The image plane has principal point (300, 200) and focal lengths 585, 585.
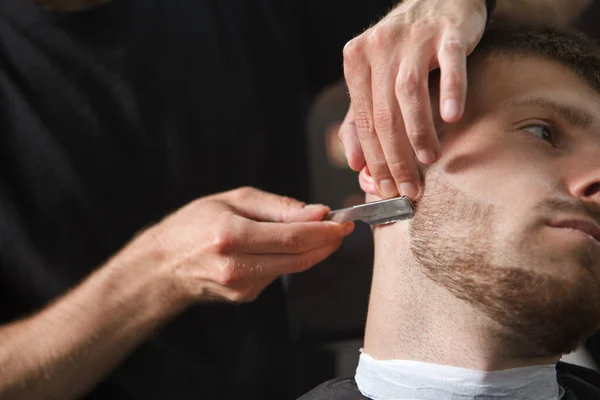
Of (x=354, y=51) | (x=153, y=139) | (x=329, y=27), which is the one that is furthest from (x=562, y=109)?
(x=153, y=139)

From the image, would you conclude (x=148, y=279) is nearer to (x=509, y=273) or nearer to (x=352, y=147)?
(x=352, y=147)

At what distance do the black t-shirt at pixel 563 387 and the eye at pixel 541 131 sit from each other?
19.5 inches

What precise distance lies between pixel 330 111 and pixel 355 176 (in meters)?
0.27

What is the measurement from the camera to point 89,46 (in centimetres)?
144

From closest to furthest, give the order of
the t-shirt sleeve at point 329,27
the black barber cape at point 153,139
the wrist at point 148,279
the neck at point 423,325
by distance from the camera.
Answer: the neck at point 423,325 < the wrist at point 148,279 < the black barber cape at point 153,139 < the t-shirt sleeve at point 329,27

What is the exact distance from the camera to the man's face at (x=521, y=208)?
0.87 m

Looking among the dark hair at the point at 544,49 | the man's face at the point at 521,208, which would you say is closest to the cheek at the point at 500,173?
the man's face at the point at 521,208

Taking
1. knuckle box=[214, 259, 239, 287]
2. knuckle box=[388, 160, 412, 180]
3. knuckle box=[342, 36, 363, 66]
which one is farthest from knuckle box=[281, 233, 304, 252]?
knuckle box=[342, 36, 363, 66]

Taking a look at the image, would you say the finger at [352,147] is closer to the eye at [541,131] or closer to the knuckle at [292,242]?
the knuckle at [292,242]

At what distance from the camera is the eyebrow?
1.00m

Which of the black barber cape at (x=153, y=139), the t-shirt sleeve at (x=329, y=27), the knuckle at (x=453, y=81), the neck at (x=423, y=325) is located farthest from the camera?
the t-shirt sleeve at (x=329, y=27)

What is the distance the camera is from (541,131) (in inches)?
39.2

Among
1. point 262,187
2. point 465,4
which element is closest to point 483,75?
point 465,4

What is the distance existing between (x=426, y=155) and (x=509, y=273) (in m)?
0.22
